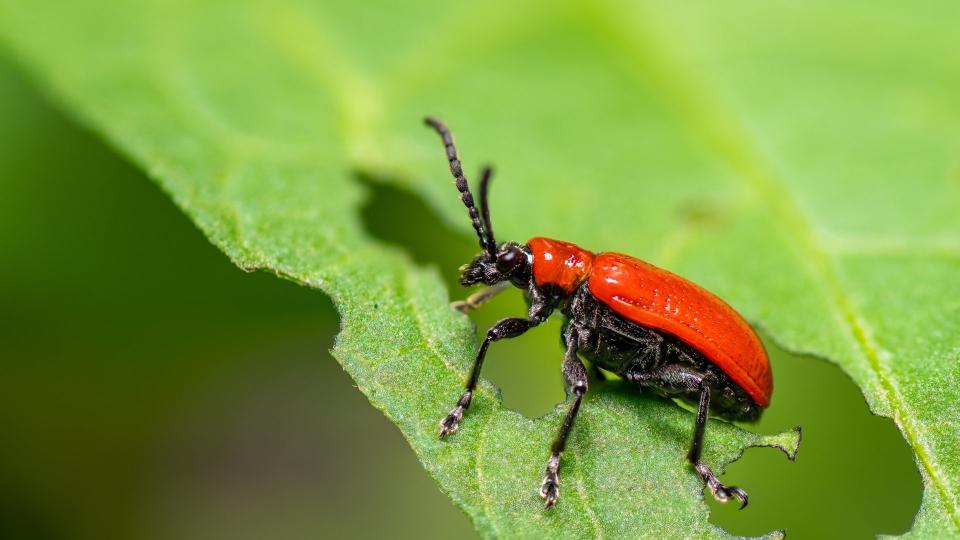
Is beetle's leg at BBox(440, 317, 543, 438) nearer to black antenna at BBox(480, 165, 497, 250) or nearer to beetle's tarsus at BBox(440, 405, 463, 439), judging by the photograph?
beetle's tarsus at BBox(440, 405, 463, 439)

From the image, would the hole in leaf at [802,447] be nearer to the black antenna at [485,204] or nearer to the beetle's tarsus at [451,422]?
the beetle's tarsus at [451,422]

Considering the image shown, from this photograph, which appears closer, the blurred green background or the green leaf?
the green leaf

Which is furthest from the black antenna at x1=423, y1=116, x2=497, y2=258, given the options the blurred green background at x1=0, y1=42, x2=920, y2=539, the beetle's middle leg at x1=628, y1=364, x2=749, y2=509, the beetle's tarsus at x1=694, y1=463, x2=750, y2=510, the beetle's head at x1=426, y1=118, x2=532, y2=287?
the beetle's tarsus at x1=694, y1=463, x2=750, y2=510

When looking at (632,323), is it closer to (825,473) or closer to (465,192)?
(465,192)

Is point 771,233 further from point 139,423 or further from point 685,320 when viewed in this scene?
point 139,423

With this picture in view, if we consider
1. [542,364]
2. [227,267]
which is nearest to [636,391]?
[542,364]

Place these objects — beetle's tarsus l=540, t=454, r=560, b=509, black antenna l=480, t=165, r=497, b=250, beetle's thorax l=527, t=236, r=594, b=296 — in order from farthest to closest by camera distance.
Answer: beetle's thorax l=527, t=236, r=594, b=296
black antenna l=480, t=165, r=497, b=250
beetle's tarsus l=540, t=454, r=560, b=509
